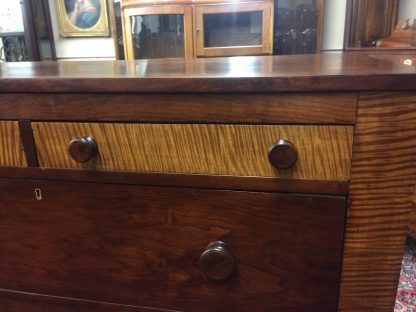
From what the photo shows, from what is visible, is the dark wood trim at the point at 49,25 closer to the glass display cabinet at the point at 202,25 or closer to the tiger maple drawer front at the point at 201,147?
the glass display cabinet at the point at 202,25

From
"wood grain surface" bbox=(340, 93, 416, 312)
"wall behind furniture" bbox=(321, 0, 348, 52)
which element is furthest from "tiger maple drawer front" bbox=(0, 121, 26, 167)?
"wall behind furniture" bbox=(321, 0, 348, 52)

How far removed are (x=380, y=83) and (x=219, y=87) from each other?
19 cm

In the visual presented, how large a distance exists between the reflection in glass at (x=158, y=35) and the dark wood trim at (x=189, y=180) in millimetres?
1521

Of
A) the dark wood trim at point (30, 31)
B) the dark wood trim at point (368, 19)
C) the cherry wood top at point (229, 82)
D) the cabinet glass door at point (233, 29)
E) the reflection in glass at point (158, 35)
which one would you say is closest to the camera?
the cherry wood top at point (229, 82)

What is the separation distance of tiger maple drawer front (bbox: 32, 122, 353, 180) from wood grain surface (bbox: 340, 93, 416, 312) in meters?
0.03

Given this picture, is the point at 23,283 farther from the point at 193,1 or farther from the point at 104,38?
the point at 104,38

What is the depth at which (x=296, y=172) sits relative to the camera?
1.60 feet

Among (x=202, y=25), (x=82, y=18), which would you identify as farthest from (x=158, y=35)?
(x=82, y=18)

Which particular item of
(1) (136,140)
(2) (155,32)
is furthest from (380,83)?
(2) (155,32)

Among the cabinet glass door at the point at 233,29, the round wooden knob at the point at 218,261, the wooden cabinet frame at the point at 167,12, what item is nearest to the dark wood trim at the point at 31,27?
the wooden cabinet frame at the point at 167,12

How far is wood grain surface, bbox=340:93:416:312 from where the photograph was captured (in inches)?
17.5

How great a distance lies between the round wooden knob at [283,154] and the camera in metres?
0.47

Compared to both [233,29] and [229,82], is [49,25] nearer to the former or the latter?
[233,29]

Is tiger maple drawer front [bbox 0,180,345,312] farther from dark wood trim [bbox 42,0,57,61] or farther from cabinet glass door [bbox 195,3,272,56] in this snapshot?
dark wood trim [bbox 42,0,57,61]
